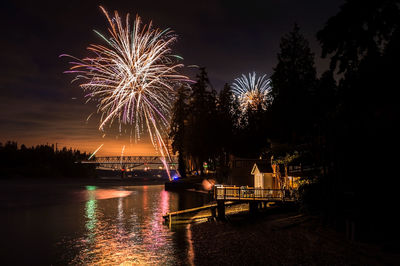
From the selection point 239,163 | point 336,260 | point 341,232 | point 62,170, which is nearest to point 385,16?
point 336,260

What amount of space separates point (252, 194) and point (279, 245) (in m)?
11.1

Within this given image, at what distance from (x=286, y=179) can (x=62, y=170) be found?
578 ft

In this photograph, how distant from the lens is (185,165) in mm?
102312

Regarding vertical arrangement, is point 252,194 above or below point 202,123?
below

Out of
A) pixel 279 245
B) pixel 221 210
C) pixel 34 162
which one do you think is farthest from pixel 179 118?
pixel 34 162

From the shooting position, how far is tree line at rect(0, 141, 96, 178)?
165175 millimetres

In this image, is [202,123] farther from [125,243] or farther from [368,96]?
[368,96]

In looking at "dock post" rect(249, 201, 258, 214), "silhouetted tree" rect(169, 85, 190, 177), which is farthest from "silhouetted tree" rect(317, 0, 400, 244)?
"silhouetted tree" rect(169, 85, 190, 177)

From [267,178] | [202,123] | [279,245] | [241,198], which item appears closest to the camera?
[279,245]

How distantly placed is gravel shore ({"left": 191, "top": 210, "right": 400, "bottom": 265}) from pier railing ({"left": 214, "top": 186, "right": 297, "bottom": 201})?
5.64 ft

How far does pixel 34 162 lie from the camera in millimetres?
176250

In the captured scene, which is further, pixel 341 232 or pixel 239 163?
→ pixel 239 163

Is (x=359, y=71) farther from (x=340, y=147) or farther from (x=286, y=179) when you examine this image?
(x=286, y=179)

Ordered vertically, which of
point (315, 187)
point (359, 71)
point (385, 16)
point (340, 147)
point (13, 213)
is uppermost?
point (385, 16)
